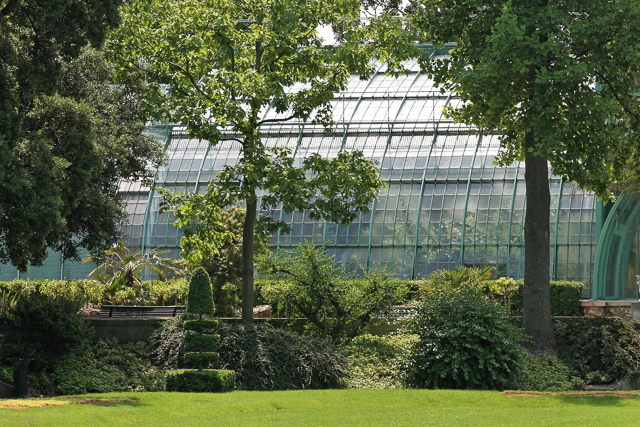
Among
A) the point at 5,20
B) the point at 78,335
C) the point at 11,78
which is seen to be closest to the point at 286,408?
the point at 78,335

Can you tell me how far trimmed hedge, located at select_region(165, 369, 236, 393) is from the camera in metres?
16.1

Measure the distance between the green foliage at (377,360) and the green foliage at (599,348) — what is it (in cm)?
424

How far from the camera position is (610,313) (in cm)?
2467

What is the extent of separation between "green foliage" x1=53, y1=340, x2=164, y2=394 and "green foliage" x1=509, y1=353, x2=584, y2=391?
8438 mm

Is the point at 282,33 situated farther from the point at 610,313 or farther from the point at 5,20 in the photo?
the point at 610,313

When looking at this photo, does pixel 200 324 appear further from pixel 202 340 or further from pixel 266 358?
pixel 266 358

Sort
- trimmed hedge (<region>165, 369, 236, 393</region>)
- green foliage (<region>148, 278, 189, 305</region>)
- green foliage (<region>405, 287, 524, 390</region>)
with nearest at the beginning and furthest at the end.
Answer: trimmed hedge (<region>165, 369, 236, 393</region>) → green foliage (<region>405, 287, 524, 390</region>) → green foliage (<region>148, 278, 189, 305</region>)

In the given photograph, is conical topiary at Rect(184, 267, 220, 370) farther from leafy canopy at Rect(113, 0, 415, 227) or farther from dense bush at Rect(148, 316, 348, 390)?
leafy canopy at Rect(113, 0, 415, 227)

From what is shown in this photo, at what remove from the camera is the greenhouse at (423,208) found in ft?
91.9

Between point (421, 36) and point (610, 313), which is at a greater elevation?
point (421, 36)

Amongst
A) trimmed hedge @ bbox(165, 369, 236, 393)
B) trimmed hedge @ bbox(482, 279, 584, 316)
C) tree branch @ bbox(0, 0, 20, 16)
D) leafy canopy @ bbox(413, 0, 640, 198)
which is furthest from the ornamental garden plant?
trimmed hedge @ bbox(482, 279, 584, 316)

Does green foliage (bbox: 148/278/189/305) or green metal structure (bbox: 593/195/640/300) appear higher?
green metal structure (bbox: 593/195/640/300)

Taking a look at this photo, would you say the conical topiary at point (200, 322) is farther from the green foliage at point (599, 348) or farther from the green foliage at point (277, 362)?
the green foliage at point (599, 348)

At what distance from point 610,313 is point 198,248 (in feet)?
45.7
